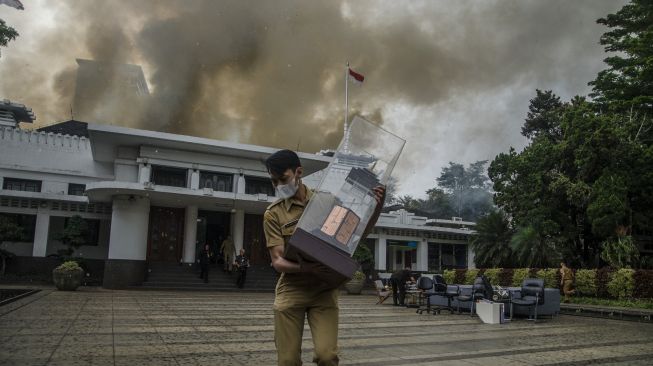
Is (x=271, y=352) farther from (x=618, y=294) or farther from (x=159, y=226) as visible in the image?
(x=159, y=226)

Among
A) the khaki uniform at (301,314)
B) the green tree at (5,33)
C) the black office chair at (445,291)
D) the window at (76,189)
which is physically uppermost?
the green tree at (5,33)

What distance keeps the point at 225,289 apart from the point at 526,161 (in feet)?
45.5

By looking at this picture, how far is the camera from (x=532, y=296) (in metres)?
11.7

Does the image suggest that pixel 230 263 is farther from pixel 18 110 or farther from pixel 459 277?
pixel 18 110

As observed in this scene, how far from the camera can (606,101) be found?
1005 inches

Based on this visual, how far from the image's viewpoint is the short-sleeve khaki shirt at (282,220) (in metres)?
2.84

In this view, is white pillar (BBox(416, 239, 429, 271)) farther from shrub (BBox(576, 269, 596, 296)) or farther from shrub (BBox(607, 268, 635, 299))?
shrub (BBox(607, 268, 635, 299))

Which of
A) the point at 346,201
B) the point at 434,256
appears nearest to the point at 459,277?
the point at 434,256

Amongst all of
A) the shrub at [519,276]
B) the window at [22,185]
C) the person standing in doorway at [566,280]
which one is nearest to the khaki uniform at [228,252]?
the window at [22,185]

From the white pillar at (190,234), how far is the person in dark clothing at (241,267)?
10.2 ft

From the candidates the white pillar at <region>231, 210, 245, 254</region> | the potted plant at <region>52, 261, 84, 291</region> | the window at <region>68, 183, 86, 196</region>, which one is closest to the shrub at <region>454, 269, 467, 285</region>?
the white pillar at <region>231, 210, 245, 254</region>

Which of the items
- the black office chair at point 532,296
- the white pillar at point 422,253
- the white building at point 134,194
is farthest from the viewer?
the white pillar at point 422,253

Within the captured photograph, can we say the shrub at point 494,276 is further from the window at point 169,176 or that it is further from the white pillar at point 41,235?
the white pillar at point 41,235

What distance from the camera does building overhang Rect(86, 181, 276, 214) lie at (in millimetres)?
19141
